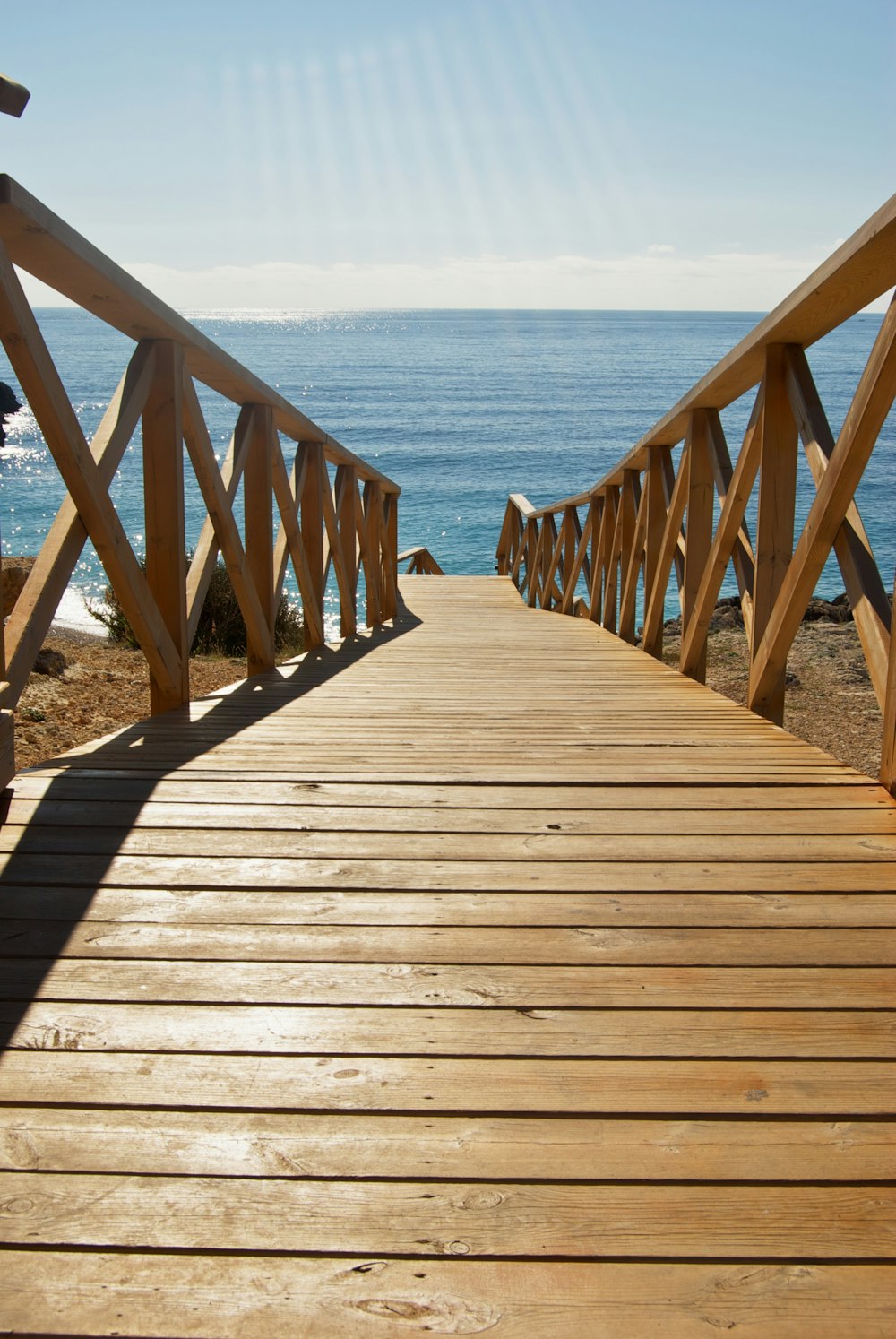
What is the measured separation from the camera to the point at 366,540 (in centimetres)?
791

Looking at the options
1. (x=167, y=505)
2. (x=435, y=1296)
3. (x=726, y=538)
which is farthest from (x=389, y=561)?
(x=435, y=1296)

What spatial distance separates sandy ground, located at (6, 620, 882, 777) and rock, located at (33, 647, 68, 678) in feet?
0.08

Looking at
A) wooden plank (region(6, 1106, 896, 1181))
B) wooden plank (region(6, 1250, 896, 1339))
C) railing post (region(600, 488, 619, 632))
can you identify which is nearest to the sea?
railing post (region(600, 488, 619, 632))

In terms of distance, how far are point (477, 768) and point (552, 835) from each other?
0.53m

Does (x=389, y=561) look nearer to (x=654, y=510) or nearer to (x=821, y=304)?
(x=654, y=510)

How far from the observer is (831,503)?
266 cm

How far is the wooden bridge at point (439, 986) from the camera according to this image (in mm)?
1101

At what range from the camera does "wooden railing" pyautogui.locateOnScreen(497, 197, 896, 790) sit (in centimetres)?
246

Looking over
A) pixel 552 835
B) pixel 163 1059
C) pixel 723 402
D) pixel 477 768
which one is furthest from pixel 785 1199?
pixel 723 402

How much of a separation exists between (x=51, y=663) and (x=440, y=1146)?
5.25 m

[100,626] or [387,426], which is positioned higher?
[387,426]

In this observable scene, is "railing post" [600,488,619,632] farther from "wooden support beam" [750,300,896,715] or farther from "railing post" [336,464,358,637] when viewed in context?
"wooden support beam" [750,300,896,715]

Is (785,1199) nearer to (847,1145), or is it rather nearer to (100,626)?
(847,1145)

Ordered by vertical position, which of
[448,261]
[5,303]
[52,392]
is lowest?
[52,392]
